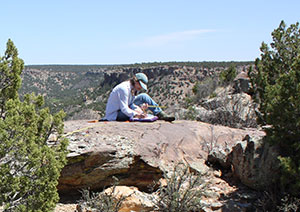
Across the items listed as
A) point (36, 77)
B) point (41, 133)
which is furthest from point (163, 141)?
point (36, 77)

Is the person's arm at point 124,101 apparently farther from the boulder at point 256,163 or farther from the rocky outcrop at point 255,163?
the boulder at point 256,163

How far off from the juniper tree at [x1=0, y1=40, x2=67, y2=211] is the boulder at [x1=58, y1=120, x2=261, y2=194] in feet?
3.47

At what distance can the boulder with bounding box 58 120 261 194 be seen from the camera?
4.90 metres

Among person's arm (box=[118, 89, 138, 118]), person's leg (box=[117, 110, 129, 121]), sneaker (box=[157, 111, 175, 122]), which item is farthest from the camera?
sneaker (box=[157, 111, 175, 122])

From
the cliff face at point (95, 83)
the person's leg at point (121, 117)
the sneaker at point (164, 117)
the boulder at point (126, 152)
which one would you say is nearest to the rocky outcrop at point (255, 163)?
the boulder at point (126, 152)

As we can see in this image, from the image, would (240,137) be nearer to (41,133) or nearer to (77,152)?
(77,152)

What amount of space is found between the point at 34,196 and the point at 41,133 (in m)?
0.70

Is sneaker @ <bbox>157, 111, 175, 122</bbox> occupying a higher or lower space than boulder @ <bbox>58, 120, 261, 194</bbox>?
higher

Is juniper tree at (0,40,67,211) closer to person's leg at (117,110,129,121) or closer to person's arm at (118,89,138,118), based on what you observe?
person's arm at (118,89,138,118)

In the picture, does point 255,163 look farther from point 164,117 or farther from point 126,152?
point 164,117

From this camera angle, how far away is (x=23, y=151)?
3.29m

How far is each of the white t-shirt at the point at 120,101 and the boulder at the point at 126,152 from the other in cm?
31

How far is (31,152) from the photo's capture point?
133 inches

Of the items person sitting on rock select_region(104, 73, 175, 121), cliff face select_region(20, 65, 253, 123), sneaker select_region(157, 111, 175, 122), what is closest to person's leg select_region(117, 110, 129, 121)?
person sitting on rock select_region(104, 73, 175, 121)
